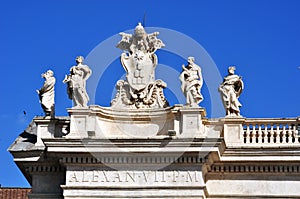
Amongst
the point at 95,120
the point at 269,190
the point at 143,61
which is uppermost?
the point at 143,61

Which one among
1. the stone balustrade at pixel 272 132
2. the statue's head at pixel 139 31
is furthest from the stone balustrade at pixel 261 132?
the statue's head at pixel 139 31

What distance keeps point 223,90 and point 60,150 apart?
6.16 meters

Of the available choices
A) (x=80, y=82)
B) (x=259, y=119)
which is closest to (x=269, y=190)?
(x=259, y=119)

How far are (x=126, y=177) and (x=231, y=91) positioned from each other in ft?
16.1

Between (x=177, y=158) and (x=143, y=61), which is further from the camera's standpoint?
(x=143, y=61)

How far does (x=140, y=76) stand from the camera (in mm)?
38281

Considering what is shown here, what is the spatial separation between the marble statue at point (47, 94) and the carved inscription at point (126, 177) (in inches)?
119

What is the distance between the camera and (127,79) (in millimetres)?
38312

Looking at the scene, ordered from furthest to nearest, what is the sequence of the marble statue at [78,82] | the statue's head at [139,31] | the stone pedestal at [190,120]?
the statue's head at [139,31]
the marble statue at [78,82]
the stone pedestal at [190,120]

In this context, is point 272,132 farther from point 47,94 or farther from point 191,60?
point 47,94

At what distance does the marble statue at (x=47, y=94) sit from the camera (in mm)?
38562

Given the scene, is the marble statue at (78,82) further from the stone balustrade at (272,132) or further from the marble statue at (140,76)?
the stone balustrade at (272,132)

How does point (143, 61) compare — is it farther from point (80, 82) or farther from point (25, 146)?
point (25, 146)

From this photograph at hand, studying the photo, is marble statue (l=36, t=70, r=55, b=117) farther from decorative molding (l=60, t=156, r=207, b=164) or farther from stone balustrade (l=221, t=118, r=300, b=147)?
stone balustrade (l=221, t=118, r=300, b=147)
